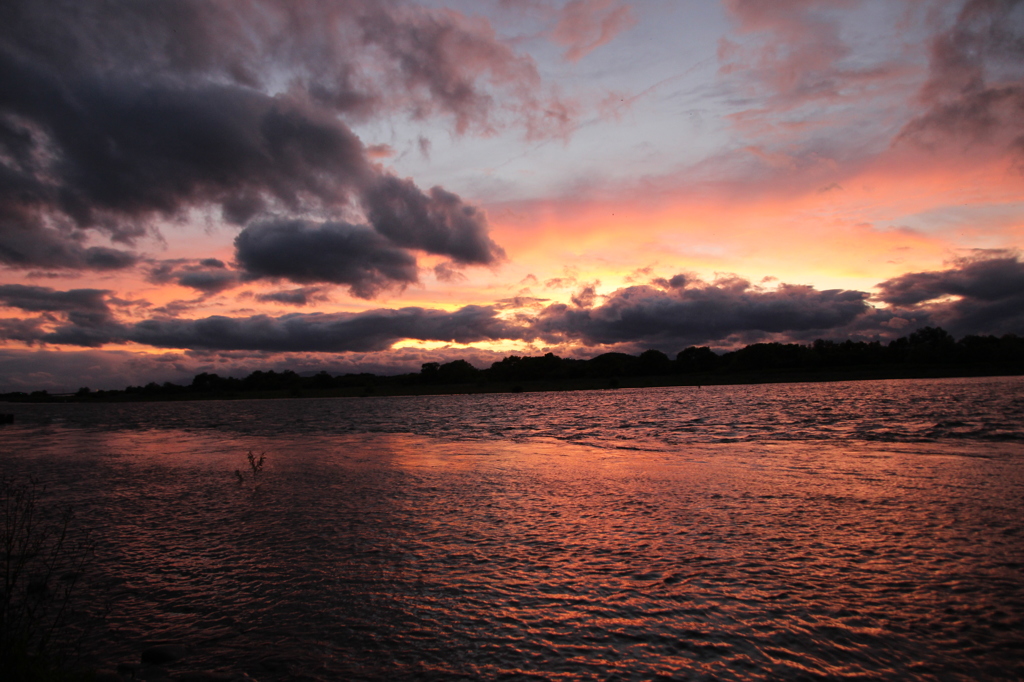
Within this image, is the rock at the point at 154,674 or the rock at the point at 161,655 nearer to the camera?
the rock at the point at 154,674

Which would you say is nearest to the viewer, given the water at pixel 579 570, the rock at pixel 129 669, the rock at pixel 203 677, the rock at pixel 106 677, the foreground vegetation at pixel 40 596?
the foreground vegetation at pixel 40 596

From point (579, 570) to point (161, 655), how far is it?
23.7ft

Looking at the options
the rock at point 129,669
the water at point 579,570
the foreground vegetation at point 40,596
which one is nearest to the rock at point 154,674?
the rock at point 129,669

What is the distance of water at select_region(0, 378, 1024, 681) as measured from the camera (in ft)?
25.1

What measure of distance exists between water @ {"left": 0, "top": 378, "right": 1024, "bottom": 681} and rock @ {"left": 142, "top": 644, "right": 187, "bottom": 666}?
7.7 inches

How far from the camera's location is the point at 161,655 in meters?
7.73

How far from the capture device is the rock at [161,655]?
7673 mm

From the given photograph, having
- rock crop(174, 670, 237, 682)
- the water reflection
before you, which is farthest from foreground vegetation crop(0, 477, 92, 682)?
rock crop(174, 670, 237, 682)

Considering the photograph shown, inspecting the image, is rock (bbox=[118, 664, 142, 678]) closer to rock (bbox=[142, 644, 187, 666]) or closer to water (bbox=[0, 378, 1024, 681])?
rock (bbox=[142, 644, 187, 666])

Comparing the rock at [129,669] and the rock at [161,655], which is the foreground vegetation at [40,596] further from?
the rock at [161,655]

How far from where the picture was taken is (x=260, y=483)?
76.6 feet

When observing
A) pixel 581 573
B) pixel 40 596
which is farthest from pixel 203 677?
pixel 581 573

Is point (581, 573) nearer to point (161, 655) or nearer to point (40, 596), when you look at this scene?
point (161, 655)

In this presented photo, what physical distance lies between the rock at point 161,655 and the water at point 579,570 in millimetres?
196
